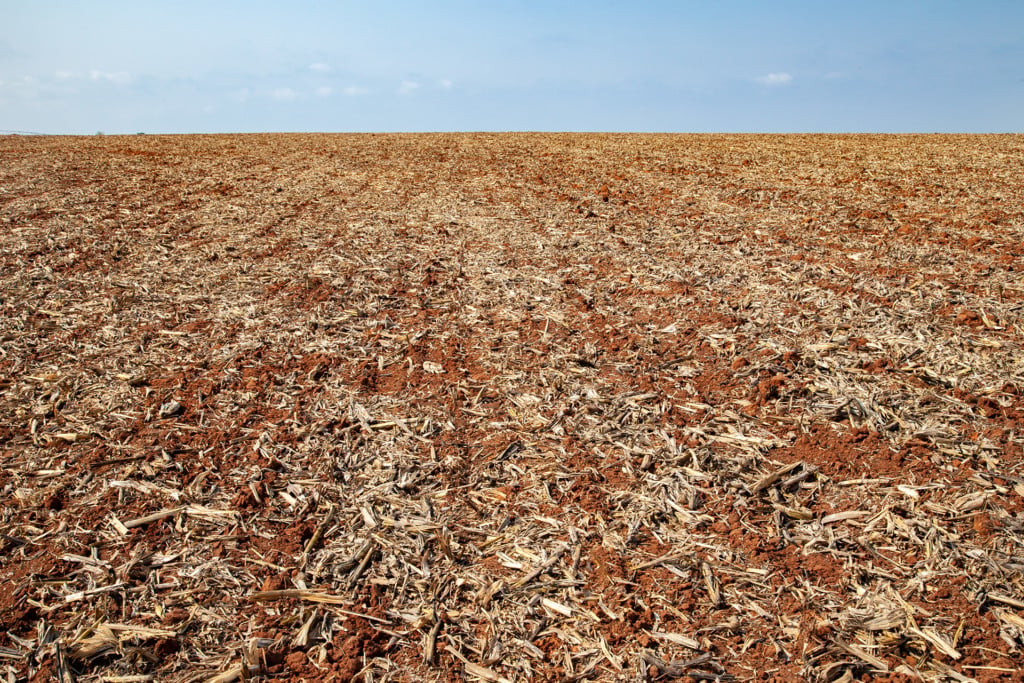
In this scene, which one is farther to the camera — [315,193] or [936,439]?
[315,193]

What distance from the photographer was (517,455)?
378cm

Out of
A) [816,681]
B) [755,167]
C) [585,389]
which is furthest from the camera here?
[755,167]

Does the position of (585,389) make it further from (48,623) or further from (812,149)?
(812,149)

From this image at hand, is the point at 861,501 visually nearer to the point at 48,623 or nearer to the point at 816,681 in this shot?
the point at 816,681

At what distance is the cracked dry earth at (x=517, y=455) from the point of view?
8.72 feet

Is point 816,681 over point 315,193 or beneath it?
beneath

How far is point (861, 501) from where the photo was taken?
3281mm

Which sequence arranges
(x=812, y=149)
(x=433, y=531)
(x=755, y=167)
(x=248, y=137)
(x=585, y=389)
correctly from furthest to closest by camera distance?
(x=248, y=137) < (x=812, y=149) < (x=755, y=167) < (x=585, y=389) < (x=433, y=531)

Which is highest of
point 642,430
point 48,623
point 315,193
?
point 315,193

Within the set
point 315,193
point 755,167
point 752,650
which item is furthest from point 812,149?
point 752,650

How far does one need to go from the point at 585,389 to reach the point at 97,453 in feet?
10.7

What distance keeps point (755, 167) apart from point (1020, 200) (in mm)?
4714

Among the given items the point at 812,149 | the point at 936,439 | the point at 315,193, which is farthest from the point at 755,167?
the point at 936,439

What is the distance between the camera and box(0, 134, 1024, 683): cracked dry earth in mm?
2658
